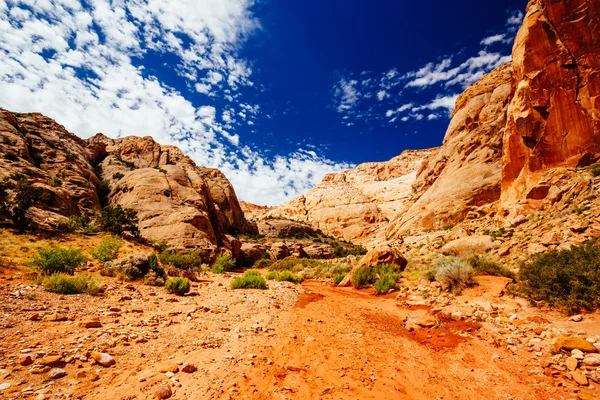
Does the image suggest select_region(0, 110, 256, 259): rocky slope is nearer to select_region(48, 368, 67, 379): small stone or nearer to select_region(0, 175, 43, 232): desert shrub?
select_region(0, 175, 43, 232): desert shrub

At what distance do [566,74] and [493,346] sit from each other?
62.5ft

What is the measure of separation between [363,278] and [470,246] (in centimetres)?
644

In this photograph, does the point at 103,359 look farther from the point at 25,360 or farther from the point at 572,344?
the point at 572,344

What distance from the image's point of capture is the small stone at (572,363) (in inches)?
165

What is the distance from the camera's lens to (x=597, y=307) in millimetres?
5703

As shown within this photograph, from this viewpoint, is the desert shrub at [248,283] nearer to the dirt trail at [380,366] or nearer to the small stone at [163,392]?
the dirt trail at [380,366]

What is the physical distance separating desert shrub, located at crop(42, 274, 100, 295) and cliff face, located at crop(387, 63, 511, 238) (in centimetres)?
2582

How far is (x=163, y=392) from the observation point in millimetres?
3373

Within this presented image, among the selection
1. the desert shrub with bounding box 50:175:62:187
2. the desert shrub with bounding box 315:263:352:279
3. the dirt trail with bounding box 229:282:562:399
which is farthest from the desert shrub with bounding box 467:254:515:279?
the desert shrub with bounding box 50:175:62:187

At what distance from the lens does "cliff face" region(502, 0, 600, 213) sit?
49.0 ft

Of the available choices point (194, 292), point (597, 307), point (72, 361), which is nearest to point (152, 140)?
point (194, 292)

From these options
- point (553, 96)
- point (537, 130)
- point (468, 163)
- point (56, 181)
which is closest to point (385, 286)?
point (537, 130)

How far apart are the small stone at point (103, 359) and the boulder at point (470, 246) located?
14312 mm

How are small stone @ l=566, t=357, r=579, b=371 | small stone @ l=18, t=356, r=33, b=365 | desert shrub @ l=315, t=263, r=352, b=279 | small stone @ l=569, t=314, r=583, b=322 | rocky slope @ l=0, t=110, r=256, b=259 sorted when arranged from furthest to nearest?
rocky slope @ l=0, t=110, r=256, b=259
desert shrub @ l=315, t=263, r=352, b=279
small stone @ l=569, t=314, r=583, b=322
small stone @ l=566, t=357, r=579, b=371
small stone @ l=18, t=356, r=33, b=365
